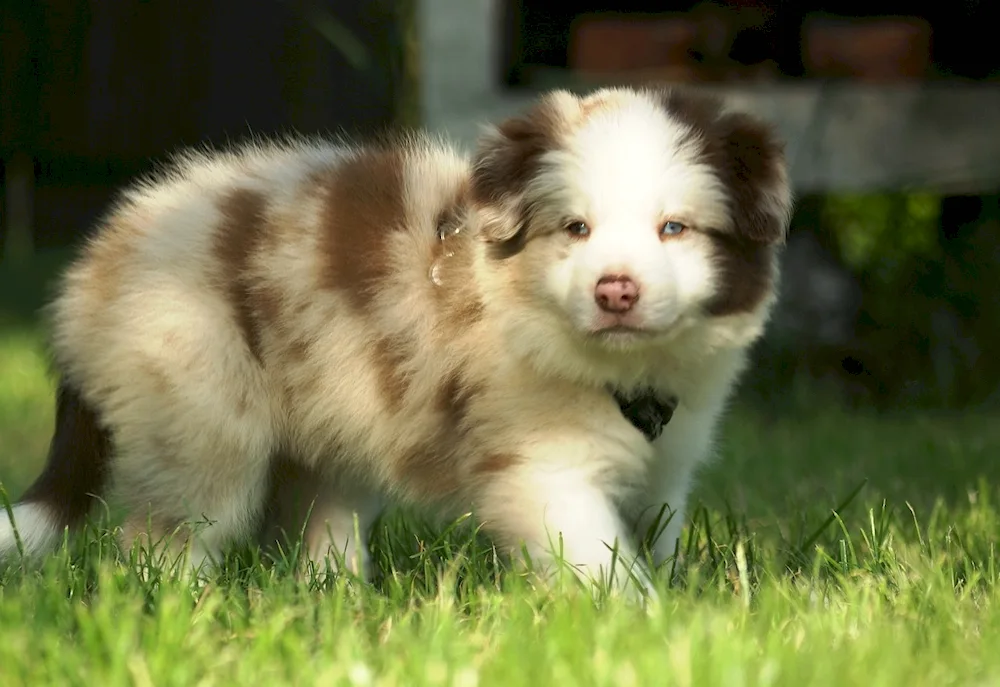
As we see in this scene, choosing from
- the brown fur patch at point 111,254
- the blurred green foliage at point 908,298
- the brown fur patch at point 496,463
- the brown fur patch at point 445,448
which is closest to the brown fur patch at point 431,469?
the brown fur patch at point 445,448

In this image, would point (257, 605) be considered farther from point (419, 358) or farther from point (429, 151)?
point (429, 151)

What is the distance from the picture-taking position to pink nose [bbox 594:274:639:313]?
293 centimetres

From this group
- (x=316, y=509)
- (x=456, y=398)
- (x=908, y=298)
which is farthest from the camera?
(x=908, y=298)

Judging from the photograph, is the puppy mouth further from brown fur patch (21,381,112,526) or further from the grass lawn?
brown fur patch (21,381,112,526)

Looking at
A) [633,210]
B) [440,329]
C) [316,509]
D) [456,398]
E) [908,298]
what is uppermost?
[633,210]

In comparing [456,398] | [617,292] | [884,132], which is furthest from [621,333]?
[884,132]

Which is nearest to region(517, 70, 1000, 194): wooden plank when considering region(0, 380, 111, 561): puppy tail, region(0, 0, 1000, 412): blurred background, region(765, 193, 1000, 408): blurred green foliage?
region(0, 0, 1000, 412): blurred background

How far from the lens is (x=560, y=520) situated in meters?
3.03

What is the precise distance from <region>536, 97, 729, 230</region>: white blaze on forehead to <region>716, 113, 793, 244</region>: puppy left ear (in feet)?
0.16

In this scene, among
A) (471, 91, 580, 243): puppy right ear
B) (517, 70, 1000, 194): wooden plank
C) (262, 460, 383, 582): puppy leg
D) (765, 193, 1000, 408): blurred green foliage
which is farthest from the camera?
(765, 193, 1000, 408): blurred green foliage

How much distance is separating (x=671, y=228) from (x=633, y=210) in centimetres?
12

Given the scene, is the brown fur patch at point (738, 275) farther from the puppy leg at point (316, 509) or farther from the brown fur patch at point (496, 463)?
the puppy leg at point (316, 509)

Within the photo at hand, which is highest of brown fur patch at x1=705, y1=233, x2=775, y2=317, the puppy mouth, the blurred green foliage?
brown fur patch at x1=705, y1=233, x2=775, y2=317

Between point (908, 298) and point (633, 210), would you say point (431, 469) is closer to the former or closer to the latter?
point (633, 210)
